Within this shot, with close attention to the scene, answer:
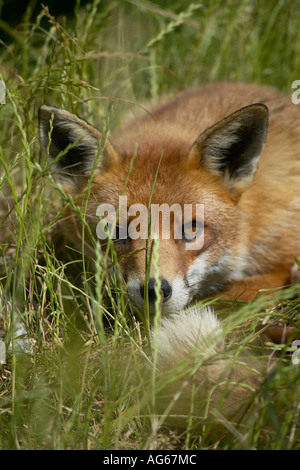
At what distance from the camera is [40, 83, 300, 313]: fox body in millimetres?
2488

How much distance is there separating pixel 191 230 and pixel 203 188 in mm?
250

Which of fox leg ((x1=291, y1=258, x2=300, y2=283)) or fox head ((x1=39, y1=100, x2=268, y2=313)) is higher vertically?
fox head ((x1=39, y1=100, x2=268, y2=313))

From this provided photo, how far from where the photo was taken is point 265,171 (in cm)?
296

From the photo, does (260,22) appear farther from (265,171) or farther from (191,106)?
(265,171)

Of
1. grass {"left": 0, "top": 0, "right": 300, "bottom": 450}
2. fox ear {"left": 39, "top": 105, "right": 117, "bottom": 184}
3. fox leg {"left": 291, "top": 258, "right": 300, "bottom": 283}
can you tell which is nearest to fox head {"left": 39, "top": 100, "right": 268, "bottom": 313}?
fox ear {"left": 39, "top": 105, "right": 117, "bottom": 184}

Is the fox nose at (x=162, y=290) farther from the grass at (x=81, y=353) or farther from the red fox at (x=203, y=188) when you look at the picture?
the grass at (x=81, y=353)

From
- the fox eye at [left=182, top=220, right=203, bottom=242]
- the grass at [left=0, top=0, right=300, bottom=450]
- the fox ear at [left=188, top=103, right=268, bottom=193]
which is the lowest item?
the grass at [left=0, top=0, right=300, bottom=450]

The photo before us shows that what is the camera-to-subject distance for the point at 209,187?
2693 mm

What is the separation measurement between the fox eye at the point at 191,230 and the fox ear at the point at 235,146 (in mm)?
320

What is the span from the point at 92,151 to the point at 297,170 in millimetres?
1228

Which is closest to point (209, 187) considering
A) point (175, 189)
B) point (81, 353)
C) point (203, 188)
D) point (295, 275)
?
point (203, 188)

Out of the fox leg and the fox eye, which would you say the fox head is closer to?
the fox eye

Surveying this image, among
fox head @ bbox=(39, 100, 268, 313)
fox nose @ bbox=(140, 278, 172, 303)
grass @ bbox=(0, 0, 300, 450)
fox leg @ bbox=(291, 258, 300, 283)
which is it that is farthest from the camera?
fox leg @ bbox=(291, 258, 300, 283)
